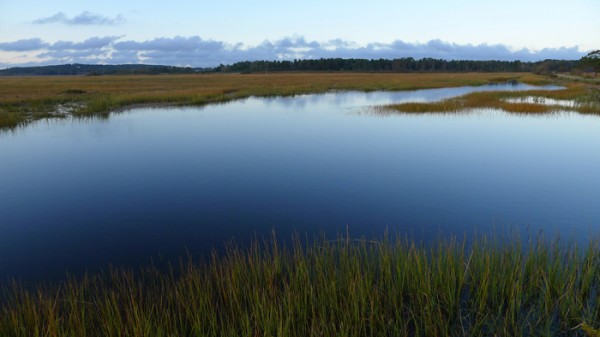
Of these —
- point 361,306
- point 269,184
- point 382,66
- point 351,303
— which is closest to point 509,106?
point 269,184

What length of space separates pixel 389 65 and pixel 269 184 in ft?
607

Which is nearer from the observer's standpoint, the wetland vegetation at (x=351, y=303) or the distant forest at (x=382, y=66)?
the wetland vegetation at (x=351, y=303)

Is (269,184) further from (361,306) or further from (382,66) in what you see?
(382,66)

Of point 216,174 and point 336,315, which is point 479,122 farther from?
point 336,315

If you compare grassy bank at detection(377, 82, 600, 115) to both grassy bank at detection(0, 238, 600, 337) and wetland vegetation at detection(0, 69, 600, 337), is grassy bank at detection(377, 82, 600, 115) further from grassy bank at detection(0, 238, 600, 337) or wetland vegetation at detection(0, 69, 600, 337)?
grassy bank at detection(0, 238, 600, 337)

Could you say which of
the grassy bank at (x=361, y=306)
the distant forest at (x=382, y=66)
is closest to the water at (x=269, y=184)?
the grassy bank at (x=361, y=306)

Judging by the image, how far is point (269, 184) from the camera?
591 inches

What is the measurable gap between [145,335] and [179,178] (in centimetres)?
1134

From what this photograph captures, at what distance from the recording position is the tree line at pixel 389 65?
177000 mm

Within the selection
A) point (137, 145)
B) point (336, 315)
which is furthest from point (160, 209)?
point (137, 145)

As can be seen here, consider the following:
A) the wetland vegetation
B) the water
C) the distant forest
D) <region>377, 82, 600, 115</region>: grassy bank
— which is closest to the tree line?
the distant forest

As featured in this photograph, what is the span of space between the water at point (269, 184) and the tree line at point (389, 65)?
15512cm

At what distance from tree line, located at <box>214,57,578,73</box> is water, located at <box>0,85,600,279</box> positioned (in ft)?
509

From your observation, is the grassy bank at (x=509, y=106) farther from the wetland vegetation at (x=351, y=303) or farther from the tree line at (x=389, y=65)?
the tree line at (x=389, y=65)
